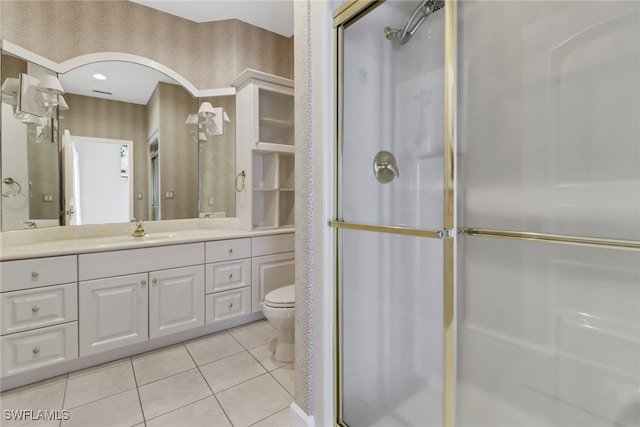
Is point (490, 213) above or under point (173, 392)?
above

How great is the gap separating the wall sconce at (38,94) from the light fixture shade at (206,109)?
98 cm

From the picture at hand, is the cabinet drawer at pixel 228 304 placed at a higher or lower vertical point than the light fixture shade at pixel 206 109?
lower

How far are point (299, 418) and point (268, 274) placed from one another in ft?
4.59

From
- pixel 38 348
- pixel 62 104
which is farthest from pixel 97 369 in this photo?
pixel 62 104

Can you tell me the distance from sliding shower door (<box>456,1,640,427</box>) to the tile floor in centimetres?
102

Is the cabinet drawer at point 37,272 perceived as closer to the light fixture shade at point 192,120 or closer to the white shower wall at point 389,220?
the light fixture shade at point 192,120

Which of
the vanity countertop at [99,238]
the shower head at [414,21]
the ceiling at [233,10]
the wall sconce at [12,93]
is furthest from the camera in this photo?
the ceiling at [233,10]

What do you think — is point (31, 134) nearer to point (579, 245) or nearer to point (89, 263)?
point (89, 263)

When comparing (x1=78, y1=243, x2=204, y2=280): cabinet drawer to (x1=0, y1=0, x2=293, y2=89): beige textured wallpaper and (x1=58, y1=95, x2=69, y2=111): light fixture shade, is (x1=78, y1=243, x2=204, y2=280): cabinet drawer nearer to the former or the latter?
(x1=58, y1=95, x2=69, y2=111): light fixture shade

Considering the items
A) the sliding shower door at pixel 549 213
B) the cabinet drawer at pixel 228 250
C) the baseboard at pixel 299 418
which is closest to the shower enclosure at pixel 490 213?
the sliding shower door at pixel 549 213

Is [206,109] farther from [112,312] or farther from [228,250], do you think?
[112,312]

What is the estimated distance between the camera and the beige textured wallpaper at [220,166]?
9.17 ft

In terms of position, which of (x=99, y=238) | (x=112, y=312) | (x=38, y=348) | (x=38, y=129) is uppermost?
(x=38, y=129)

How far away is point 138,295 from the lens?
2.05 metres
